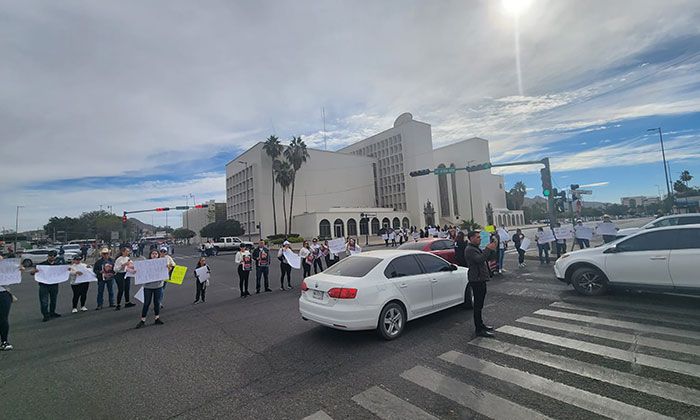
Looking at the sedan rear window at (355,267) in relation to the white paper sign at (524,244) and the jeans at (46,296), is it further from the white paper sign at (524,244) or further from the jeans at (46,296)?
the white paper sign at (524,244)

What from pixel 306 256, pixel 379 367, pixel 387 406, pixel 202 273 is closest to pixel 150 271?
pixel 202 273

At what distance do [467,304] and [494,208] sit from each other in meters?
78.2

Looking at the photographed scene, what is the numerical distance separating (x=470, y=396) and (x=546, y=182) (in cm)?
1535

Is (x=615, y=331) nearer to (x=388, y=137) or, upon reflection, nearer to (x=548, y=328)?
(x=548, y=328)

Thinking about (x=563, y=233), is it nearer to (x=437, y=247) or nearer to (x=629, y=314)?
(x=437, y=247)

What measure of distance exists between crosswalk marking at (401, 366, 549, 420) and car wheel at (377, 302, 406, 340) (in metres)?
1.02

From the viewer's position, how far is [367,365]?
4.30 m

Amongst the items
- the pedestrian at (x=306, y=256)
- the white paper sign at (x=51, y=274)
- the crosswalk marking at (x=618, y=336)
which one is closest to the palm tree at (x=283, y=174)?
the pedestrian at (x=306, y=256)

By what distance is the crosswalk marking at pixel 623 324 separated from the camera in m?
4.86

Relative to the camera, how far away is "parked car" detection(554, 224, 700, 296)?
20.2 feet

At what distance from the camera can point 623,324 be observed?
5.43 m

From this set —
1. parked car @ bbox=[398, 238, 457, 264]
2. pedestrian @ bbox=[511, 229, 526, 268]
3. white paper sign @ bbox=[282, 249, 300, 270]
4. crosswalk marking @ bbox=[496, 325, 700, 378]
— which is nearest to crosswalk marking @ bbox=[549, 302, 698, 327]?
crosswalk marking @ bbox=[496, 325, 700, 378]

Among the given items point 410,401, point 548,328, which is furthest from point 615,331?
point 410,401

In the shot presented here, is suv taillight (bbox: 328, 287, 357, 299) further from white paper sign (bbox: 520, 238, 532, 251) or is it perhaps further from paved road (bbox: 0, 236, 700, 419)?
white paper sign (bbox: 520, 238, 532, 251)
